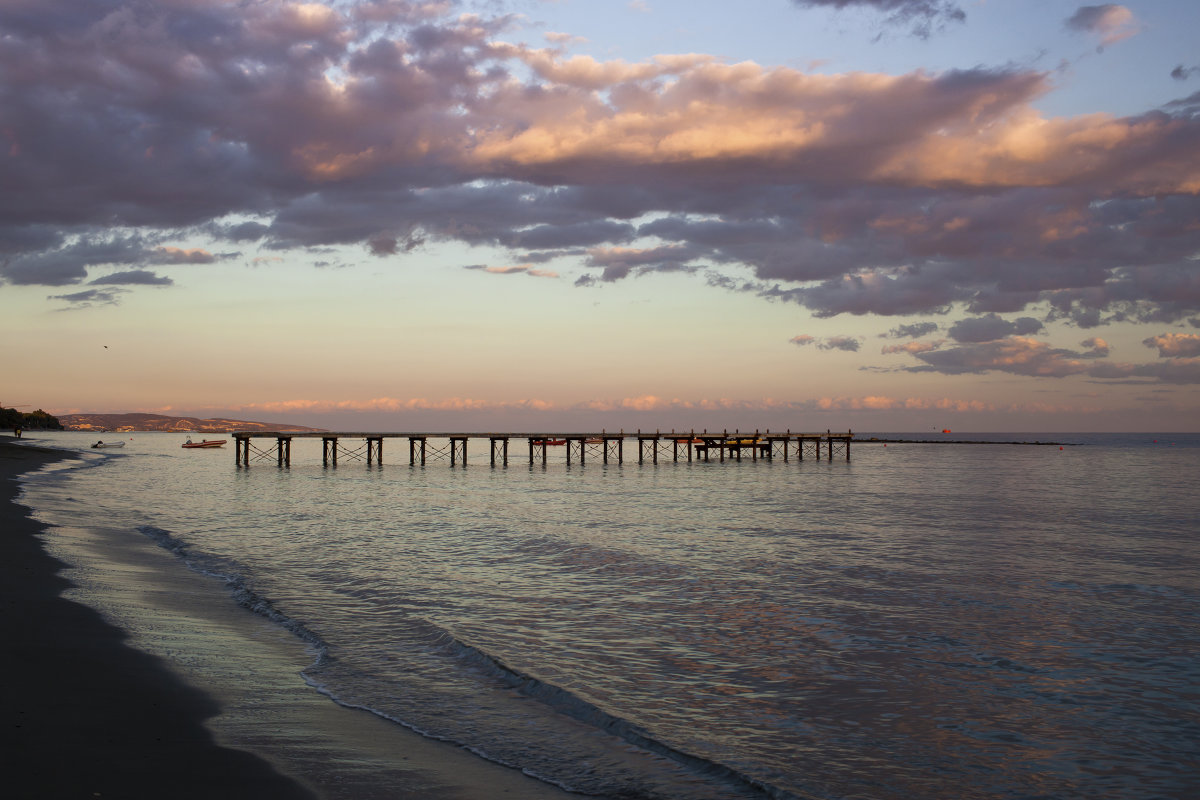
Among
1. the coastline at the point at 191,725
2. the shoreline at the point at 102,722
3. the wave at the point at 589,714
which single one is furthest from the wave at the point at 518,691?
the shoreline at the point at 102,722

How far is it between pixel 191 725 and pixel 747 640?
8.30m

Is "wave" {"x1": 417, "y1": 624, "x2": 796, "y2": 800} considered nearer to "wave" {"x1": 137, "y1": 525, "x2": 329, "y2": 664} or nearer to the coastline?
the coastline

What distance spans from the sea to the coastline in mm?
511

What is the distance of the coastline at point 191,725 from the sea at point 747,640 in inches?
20.1

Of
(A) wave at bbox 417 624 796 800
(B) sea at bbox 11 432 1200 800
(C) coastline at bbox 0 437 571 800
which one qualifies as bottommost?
(B) sea at bbox 11 432 1200 800

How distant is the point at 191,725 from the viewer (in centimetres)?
791

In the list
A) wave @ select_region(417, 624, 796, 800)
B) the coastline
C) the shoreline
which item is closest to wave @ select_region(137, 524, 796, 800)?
wave @ select_region(417, 624, 796, 800)

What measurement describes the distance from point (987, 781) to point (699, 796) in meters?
2.96

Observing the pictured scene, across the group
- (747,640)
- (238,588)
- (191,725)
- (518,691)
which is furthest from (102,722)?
(238,588)

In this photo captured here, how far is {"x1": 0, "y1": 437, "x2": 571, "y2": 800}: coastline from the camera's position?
655cm

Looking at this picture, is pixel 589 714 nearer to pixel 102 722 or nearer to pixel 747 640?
pixel 747 640

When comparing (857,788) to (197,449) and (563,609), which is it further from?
(197,449)

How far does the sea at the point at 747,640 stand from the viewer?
8117 mm

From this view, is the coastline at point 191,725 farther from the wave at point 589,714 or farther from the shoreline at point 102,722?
the wave at point 589,714
